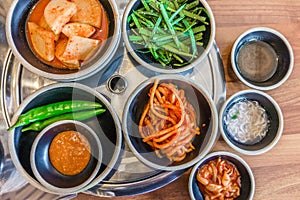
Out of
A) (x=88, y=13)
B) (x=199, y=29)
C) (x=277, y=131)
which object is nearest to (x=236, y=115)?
(x=277, y=131)

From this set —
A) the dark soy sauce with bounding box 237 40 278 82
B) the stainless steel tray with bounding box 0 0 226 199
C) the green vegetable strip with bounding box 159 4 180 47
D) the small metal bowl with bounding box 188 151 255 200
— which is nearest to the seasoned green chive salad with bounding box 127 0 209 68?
the green vegetable strip with bounding box 159 4 180 47

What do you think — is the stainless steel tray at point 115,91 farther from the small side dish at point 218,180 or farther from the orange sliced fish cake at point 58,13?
the orange sliced fish cake at point 58,13

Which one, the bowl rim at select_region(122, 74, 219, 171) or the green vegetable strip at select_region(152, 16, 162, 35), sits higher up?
the green vegetable strip at select_region(152, 16, 162, 35)

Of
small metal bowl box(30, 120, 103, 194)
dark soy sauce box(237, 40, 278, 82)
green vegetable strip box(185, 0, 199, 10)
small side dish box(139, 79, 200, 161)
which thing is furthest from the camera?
dark soy sauce box(237, 40, 278, 82)

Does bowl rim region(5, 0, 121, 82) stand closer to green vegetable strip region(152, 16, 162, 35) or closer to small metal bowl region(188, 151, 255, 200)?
green vegetable strip region(152, 16, 162, 35)

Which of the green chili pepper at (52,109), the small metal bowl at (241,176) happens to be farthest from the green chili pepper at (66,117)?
the small metal bowl at (241,176)

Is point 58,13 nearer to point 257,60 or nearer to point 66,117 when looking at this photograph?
point 66,117

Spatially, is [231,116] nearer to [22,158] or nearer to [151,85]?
[151,85]
